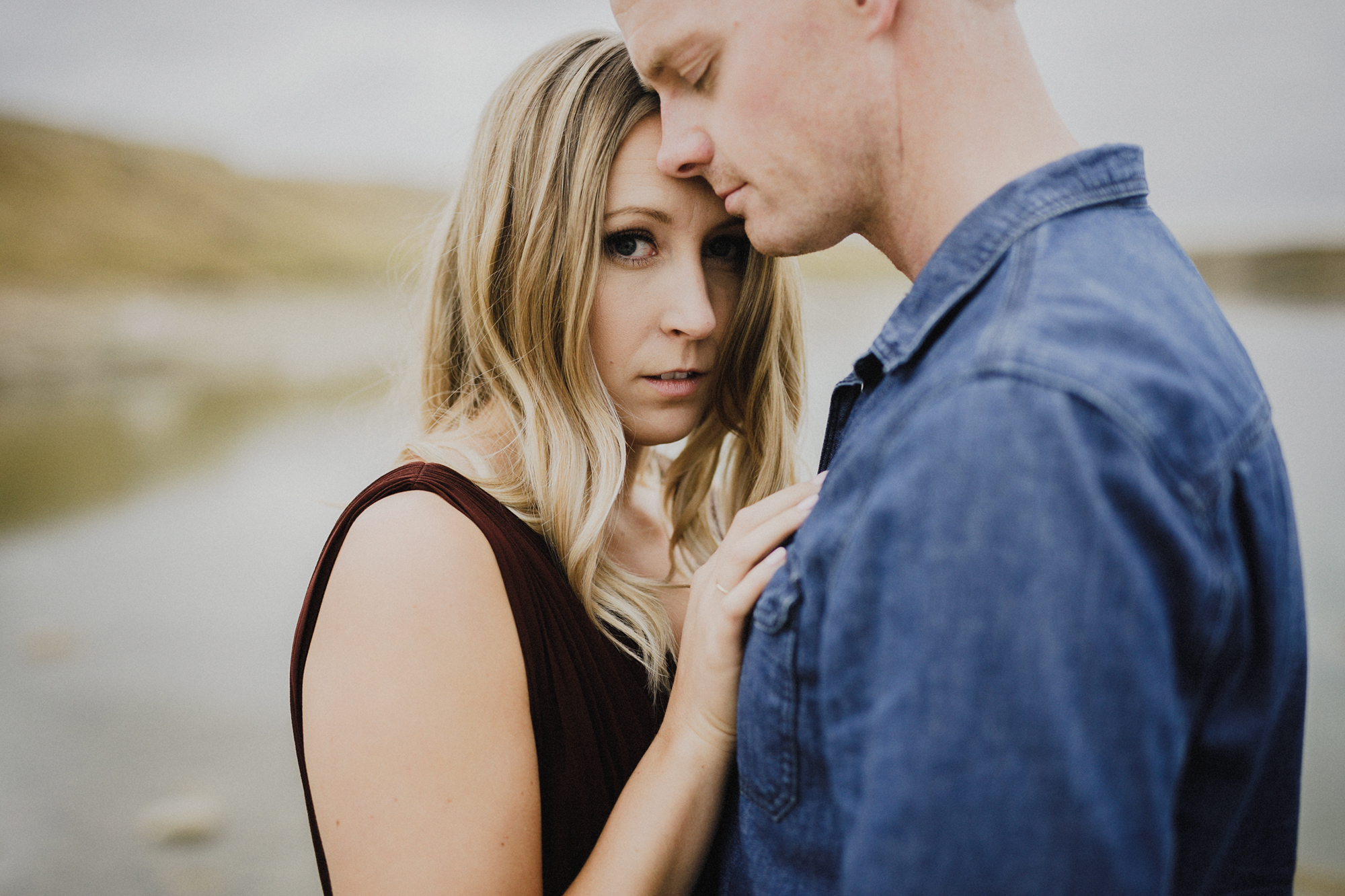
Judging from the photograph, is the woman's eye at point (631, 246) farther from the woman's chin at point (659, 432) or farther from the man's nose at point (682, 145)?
the woman's chin at point (659, 432)

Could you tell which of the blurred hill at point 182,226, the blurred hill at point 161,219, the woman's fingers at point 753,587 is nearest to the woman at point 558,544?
the woman's fingers at point 753,587

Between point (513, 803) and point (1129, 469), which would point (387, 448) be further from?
point (1129, 469)

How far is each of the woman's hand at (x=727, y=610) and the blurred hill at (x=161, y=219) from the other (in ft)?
88.8

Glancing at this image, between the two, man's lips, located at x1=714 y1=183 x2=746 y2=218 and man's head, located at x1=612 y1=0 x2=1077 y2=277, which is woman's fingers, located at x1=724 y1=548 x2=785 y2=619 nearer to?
man's head, located at x1=612 y1=0 x2=1077 y2=277

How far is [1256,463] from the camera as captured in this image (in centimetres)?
93

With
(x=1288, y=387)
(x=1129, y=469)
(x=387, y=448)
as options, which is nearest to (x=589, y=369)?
(x=387, y=448)

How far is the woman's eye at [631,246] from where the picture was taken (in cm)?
179

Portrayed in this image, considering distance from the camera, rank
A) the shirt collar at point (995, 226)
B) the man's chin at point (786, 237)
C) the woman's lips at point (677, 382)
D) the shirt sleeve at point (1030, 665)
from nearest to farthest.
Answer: the shirt sleeve at point (1030, 665) → the shirt collar at point (995, 226) → the man's chin at point (786, 237) → the woman's lips at point (677, 382)

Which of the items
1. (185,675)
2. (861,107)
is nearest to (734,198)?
(861,107)

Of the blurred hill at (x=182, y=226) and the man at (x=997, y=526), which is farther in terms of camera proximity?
the blurred hill at (x=182, y=226)

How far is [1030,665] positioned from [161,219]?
4371 centimetres

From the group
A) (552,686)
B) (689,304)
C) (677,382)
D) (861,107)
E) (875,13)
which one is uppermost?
(875,13)

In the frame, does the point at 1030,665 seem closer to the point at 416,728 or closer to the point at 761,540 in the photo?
the point at 761,540

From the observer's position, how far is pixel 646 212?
172 centimetres
